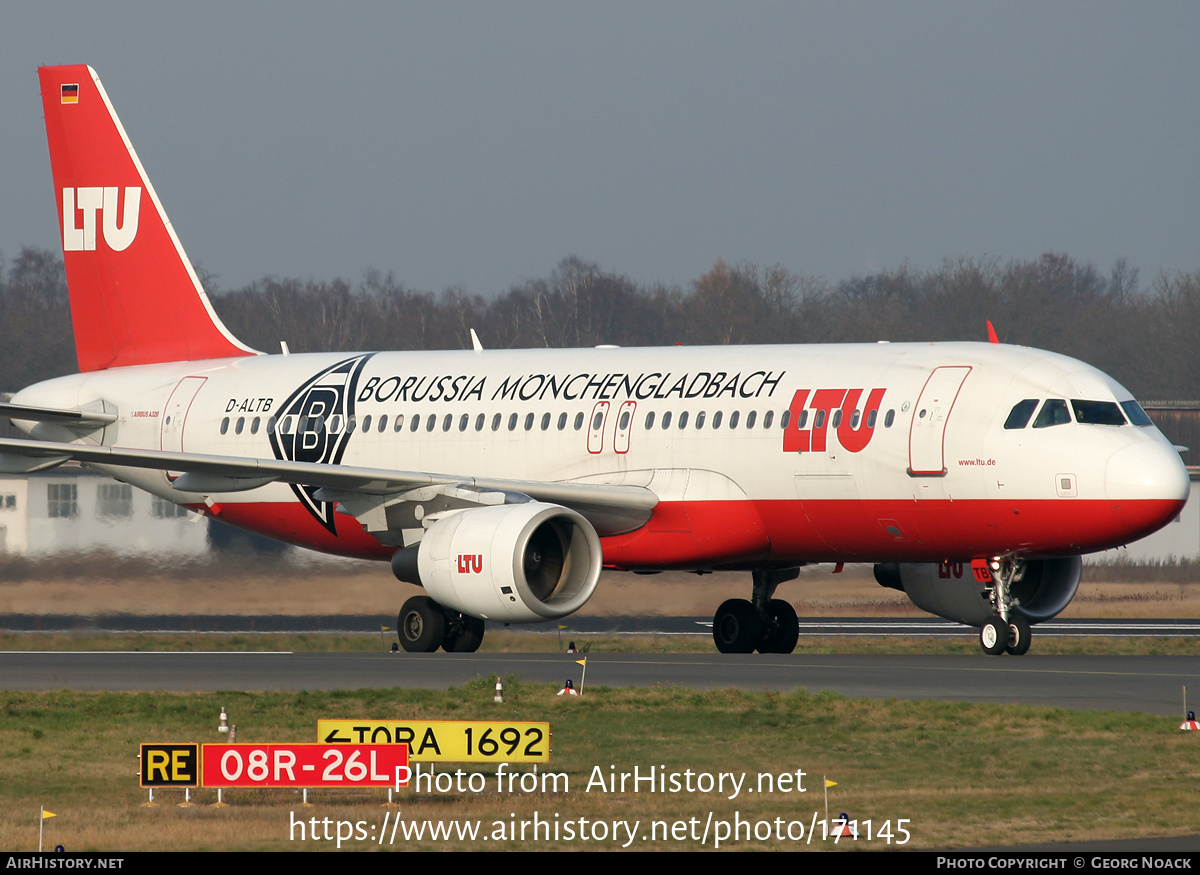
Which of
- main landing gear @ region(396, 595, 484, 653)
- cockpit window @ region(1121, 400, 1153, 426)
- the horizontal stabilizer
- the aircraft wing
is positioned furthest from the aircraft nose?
the horizontal stabilizer

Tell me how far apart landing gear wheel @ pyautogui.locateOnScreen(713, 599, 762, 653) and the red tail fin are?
10.1m

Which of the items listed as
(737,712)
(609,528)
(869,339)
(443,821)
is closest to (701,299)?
(869,339)

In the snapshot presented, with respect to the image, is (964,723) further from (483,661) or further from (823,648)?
(823,648)

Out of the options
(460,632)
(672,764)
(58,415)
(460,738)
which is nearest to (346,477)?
(460,632)

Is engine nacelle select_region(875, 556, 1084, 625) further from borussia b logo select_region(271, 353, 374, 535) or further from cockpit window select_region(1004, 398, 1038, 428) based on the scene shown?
borussia b logo select_region(271, 353, 374, 535)

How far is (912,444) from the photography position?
77.6 feet

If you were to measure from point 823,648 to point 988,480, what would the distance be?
27.3 feet

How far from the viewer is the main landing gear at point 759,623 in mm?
27703

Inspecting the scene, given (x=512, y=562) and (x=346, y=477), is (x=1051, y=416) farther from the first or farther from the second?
(x=346, y=477)

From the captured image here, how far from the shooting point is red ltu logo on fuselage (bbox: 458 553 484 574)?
23.4 m

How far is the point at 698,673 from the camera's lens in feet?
73.3

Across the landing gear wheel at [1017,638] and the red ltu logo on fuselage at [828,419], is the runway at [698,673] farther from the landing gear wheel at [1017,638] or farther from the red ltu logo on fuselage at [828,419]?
the red ltu logo on fuselage at [828,419]

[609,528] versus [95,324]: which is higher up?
[95,324]

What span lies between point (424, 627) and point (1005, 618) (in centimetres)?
810
